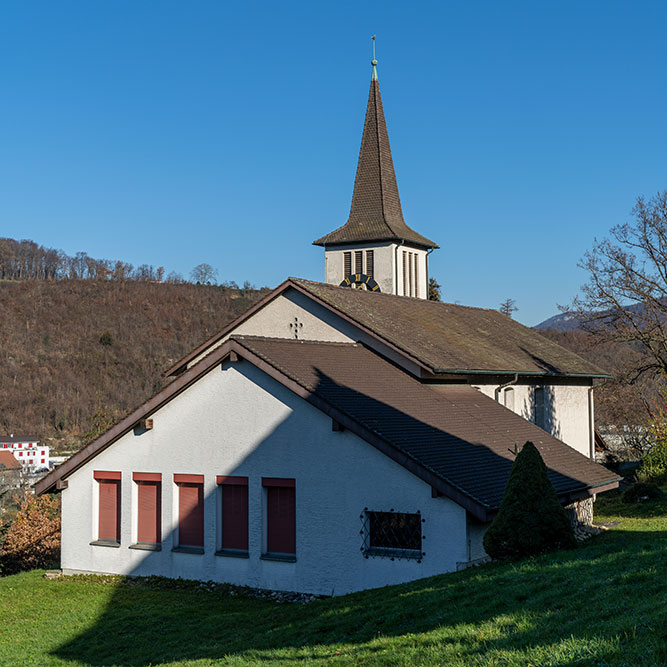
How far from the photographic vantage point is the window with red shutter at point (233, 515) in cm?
1712

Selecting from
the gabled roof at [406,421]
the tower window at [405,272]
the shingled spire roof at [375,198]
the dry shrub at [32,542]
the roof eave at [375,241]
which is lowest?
the dry shrub at [32,542]

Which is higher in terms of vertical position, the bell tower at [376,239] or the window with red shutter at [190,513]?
the bell tower at [376,239]

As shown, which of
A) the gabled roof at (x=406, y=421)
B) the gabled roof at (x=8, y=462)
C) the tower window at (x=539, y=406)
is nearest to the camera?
the gabled roof at (x=406, y=421)

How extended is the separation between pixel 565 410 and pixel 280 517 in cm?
1786

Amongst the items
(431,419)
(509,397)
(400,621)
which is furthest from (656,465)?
(400,621)

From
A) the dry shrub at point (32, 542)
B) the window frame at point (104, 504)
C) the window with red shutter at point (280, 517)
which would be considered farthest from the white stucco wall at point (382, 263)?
the window with red shutter at point (280, 517)

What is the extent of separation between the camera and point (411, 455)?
15188mm

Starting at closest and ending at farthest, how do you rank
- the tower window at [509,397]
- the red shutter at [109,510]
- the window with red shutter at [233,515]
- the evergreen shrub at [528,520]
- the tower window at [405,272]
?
the evergreen shrub at [528,520]
the window with red shutter at [233,515]
the red shutter at [109,510]
the tower window at [509,397]
the tower window at [405,272]

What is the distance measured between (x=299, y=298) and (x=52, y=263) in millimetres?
151365

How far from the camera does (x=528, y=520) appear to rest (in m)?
13.1

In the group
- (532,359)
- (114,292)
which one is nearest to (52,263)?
(114,292)

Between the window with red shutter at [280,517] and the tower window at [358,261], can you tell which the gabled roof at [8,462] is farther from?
the window with red shutter at [280,517]

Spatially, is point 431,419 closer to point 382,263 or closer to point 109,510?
point 109,510

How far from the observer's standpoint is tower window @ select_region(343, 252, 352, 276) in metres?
36.2
